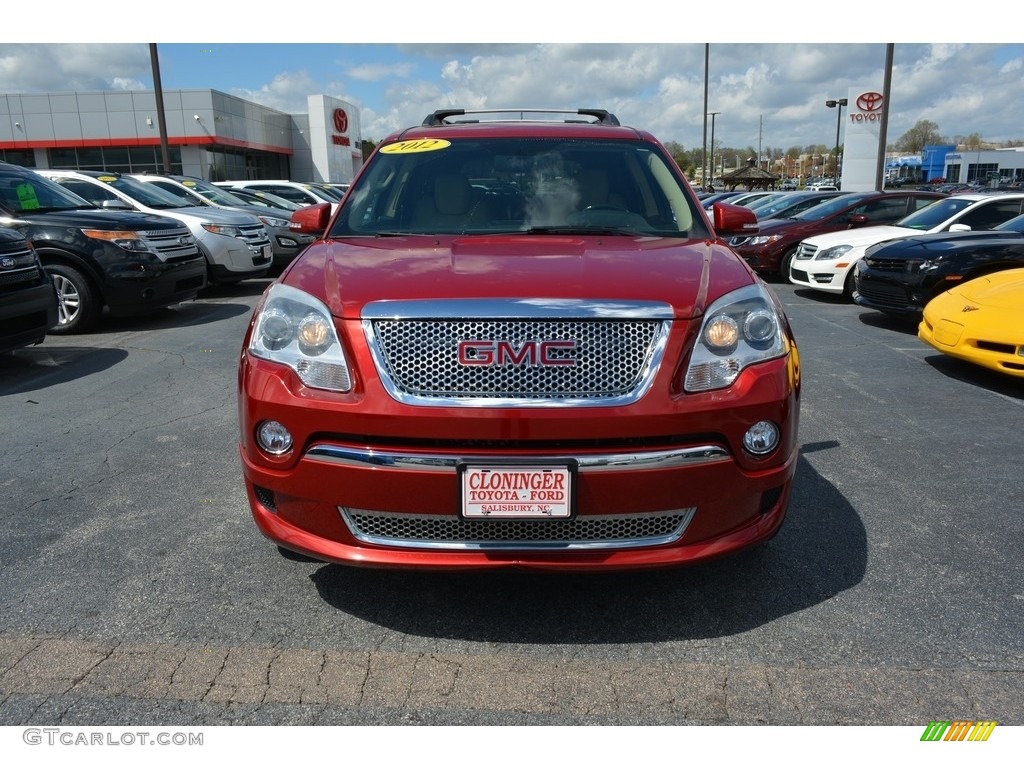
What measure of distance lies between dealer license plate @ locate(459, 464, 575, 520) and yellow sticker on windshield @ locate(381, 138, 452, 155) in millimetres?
2162

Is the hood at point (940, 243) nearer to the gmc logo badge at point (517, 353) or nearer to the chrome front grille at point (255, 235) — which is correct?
the gmc logo badge at point (517, 353)

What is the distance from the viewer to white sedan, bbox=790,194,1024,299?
1073 centimetres

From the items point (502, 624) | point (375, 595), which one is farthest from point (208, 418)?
point (502, 624)

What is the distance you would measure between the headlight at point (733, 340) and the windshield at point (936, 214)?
9603 millimetres

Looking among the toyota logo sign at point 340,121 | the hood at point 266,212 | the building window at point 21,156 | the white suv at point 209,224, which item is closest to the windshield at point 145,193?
the white suv at point 209,224

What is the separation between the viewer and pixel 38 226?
8094mm

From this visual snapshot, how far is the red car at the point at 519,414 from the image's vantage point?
2438 mm

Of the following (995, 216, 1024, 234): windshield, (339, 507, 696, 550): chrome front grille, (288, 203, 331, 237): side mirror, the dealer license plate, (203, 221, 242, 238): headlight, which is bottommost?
(339, 507, 696, 550): chrome front grille

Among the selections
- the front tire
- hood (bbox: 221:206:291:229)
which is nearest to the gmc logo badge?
the front tire

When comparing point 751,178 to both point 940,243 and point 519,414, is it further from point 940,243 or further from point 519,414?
point 519,414

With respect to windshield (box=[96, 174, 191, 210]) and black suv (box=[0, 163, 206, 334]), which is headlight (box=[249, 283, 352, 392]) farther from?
windshield (box=[96, 174, 191, 210])

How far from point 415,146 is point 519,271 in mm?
1626

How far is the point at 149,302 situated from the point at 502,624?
23.1 feet
